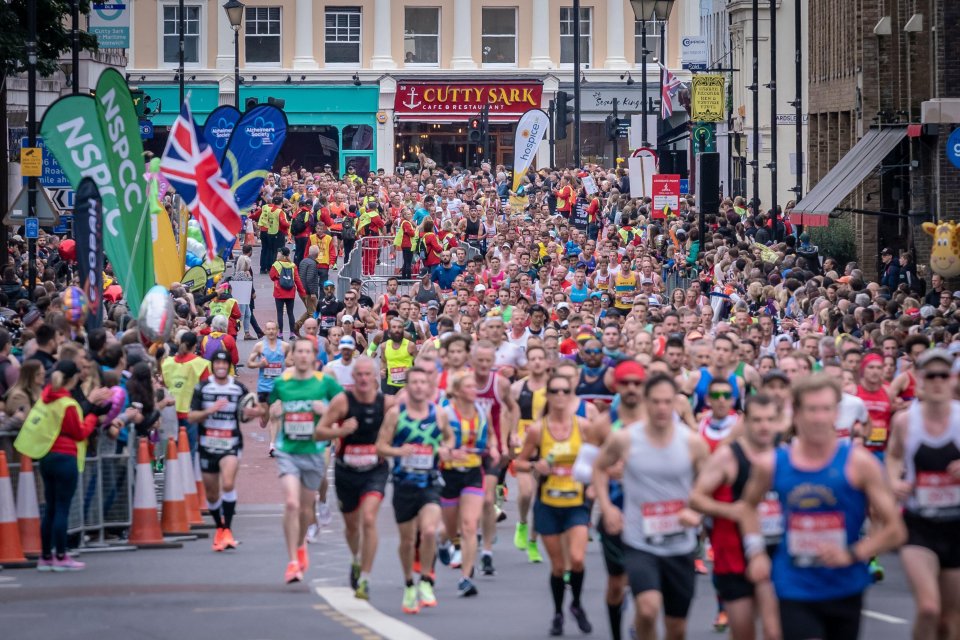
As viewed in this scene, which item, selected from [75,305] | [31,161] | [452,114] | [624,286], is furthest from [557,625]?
[452,114]

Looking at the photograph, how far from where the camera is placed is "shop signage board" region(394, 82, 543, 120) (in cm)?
7775

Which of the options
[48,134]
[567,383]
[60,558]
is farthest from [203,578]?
[48,134]

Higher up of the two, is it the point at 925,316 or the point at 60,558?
the point at 925,316

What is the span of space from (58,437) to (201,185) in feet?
24.0

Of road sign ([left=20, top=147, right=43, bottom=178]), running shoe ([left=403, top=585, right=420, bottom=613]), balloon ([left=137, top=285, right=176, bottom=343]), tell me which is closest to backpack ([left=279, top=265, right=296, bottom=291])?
road sign ([left=20, top=147, right=43, bottom=178])

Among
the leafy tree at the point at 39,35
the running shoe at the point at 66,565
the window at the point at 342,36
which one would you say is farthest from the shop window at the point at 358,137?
the running shoe at the point at 66,565

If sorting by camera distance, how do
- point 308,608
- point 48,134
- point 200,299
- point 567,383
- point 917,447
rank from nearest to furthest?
point 917,447 < point 567,383 < point 308,608 < point 48,134 < point 200,299

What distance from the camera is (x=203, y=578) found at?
15102 millimetres

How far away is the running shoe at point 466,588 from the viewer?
45.8 ft

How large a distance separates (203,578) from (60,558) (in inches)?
50.6

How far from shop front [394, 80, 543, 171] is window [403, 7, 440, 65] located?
2.07 meters

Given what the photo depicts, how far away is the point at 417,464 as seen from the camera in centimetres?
1336

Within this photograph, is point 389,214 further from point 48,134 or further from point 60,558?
point 60,558

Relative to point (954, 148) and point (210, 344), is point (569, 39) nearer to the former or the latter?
point (954, 148)
